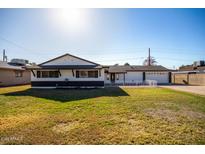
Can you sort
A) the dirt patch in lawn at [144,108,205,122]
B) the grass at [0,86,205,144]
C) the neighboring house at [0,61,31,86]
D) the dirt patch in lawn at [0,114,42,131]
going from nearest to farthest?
the grass at [0,86,205,144]
the dirt patch in lawn at [0,114,42,131]
the dirt patch in lawn at [144,108,205,122]
the neighboring house at [0,61,31,86]

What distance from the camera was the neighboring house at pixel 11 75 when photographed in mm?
21741

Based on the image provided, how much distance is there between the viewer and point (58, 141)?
3922 mm

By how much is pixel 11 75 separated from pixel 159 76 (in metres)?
24.2

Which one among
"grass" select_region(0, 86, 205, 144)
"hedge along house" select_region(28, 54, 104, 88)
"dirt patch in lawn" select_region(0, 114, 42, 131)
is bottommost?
"grass" select_region(0, 86, 205, 144)

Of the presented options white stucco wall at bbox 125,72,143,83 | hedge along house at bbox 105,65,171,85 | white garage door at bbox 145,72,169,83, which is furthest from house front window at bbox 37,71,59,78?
white garage door at bbox 145,72,169,83

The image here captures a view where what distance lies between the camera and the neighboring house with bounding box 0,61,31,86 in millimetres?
21741

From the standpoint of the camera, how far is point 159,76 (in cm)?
2791

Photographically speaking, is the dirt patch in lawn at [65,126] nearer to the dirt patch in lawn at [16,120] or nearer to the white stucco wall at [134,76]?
the dirt patch in lawn at [16,120]

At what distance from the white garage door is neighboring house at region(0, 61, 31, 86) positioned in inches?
832

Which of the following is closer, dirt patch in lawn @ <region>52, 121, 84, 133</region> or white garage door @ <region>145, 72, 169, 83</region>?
dirt patch in lawn @ <region>52, 121, 84, 133</region>

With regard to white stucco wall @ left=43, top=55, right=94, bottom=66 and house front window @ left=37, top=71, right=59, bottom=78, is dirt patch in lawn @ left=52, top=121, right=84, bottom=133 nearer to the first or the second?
house front window @ left=37, top=71, right=59, bottom=78
